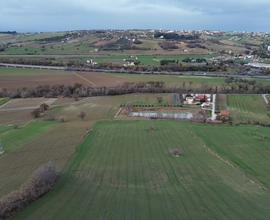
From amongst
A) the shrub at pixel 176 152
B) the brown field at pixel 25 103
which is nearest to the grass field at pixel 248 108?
the shrub at pixel 176 152

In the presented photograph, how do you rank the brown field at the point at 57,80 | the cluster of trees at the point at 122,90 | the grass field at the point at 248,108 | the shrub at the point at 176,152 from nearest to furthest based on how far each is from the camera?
the shrub at the point at 176,152
the grass field at the point at 248,108
the cluster of trees at the point at 122,90
the brown field at the point at 57,80

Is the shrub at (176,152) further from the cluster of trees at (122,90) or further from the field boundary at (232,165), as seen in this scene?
the cluster of trees at (122,90)

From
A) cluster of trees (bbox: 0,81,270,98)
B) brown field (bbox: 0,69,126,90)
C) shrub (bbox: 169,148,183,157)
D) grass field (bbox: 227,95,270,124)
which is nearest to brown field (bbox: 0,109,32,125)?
cluster of trees (bbox: 0,81,270,98)

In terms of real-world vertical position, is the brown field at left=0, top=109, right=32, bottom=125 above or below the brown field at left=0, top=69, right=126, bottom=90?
below

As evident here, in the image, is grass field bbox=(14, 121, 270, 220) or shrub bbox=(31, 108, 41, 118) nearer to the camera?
grass field bbox=(14, 121, 270, 220)

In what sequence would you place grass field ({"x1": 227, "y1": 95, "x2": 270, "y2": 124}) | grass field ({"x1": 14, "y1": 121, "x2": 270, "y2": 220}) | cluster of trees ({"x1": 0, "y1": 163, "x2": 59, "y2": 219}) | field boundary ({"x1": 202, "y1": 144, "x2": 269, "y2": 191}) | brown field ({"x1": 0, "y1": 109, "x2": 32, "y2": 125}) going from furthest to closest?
grass field ({"x1": 227, "y1": 95, "x2": 270, "y2": 124})
brown field ({"x1": 0, "y1": 109, "x2": 32, "y2": 125})
field boundary ({"x1": 202, "y1": 144, "x2": 269, "y2": 191})
grass field ({"x1": 14, "y1": 121, "x2": 270, "y2": 220})
cluster of trees ({"x1": 0, "y1": 163, "x2": 59, "y2": 219})

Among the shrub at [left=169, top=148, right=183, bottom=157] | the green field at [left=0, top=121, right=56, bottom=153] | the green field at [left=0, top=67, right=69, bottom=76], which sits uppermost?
the shrub at [left=169, top=148, right=183, bottom=157]

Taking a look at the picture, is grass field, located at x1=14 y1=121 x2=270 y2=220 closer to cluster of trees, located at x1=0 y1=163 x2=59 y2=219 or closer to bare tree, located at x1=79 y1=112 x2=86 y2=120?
cluster of trees, located at x1=0 y1=163 x2=59 y2=219
